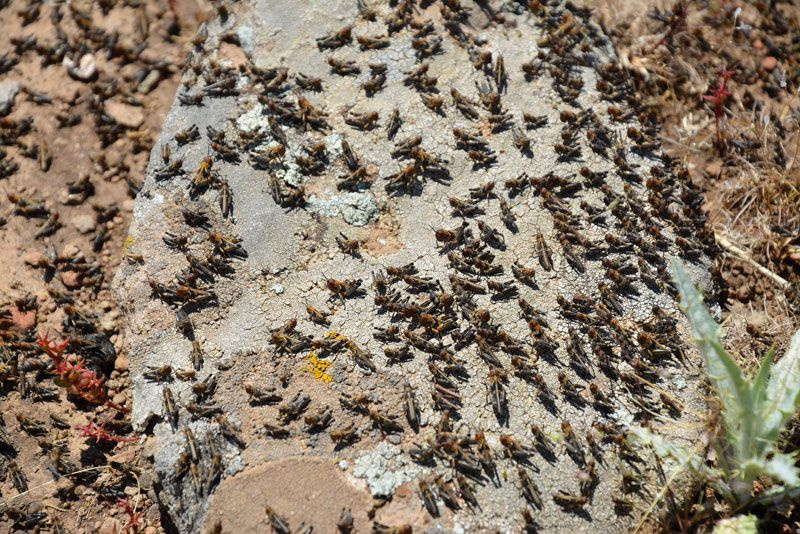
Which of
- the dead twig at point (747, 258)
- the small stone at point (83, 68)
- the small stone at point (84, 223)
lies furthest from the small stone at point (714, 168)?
the small stone at point (83, 68)

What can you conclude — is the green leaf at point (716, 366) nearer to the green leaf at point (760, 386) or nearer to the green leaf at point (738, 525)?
the green leaf at point (760, 386)

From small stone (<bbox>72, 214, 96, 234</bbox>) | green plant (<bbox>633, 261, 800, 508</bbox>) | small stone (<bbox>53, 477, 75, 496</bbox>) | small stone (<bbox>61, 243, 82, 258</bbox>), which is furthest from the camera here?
small stone (<bbox>72, 214, 96, 234</bbox>)

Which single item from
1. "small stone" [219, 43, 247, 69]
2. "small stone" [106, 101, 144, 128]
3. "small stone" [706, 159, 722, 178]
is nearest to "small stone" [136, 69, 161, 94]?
"small stone" [106, 101, 144, 128]

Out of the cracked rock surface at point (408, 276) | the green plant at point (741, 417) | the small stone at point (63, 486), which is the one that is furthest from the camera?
the small stone at point (63, 486)

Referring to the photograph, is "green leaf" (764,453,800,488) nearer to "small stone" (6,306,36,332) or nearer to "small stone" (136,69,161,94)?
"small stone" (6,306,36,332)

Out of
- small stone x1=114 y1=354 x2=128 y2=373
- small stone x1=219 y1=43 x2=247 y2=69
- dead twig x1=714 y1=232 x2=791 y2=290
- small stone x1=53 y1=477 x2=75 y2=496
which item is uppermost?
small stone x1=219 y1=43 x2=247 y2=69

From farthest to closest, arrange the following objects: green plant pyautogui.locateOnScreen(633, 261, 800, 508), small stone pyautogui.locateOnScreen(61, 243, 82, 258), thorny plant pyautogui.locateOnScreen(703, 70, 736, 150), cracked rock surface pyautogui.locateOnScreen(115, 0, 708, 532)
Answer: small stone pyautogui.locateOnScreen(61, 243, 82, 258) < thorny plant pyautogui.locateOnScreen(703, 70, 736, 150) < cracked rock surface pyautogui.locateOnScreen(115, 0, 708, 532) < green plant pyautogui.locateOnScreen(633, 261, 800, 508)

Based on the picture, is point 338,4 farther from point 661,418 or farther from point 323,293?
point 661,418

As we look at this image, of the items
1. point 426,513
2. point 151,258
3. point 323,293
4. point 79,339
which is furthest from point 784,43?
point 79,339
